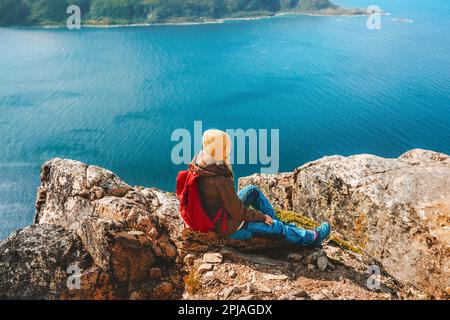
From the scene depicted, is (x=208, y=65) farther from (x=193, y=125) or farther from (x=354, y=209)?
(x=354, y=209)

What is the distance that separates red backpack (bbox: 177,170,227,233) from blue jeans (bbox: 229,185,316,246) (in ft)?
2.26

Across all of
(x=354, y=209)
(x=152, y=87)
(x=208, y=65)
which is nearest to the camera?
(x=354, y=209)

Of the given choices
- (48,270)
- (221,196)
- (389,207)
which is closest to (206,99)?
(389,207)

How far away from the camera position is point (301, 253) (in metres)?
9.64

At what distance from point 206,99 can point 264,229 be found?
323 feet

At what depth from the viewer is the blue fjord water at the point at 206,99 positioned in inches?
2982

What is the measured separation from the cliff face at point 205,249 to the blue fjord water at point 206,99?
55426mm

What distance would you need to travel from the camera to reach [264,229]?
928 centimetres

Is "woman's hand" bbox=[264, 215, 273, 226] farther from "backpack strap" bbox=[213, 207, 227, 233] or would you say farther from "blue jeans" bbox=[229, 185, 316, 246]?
"backpack strap" bbox=[213, 207, 227, 233]

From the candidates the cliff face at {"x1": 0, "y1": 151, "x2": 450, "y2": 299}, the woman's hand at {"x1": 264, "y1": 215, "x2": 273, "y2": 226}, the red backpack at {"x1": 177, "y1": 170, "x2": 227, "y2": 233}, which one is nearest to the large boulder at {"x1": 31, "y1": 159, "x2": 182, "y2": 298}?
the cliff face at {"x1": 0, "y1": 151, "x2": 450, "y2": 299}

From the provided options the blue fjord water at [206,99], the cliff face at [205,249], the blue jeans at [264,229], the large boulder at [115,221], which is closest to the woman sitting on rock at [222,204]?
the blue jeans at [264,229]

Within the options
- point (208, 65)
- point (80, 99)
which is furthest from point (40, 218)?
point (208, 65)

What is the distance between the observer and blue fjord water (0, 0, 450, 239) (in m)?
75.8
